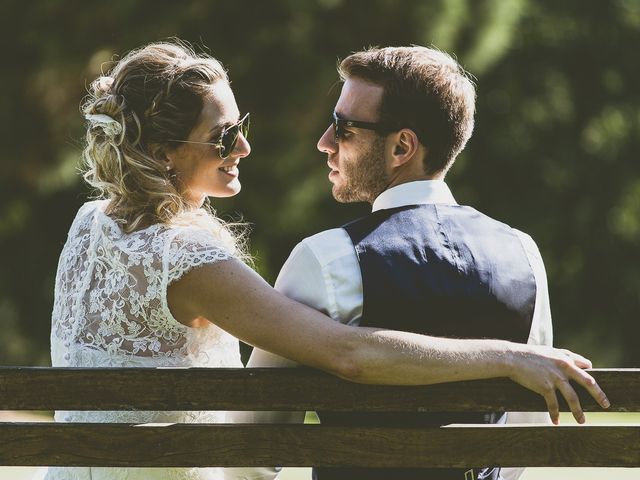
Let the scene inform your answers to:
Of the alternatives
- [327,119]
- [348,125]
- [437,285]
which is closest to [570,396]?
[437,285]

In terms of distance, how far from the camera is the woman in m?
2.24

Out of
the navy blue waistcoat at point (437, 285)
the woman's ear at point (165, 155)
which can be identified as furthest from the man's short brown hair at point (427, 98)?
the woman's ear at point (165, 155)

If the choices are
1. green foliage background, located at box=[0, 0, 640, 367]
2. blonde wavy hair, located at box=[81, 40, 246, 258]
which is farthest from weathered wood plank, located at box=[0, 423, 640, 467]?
green foliage background, located at box=[0, 0, 640, 367]

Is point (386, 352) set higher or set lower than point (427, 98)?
lower

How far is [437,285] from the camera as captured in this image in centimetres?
241

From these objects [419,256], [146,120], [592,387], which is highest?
[146,120]

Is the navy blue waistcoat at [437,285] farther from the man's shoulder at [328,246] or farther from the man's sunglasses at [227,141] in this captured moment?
the man's sunglasses at [227,141]

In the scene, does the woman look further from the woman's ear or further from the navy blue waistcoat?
the navy blue waistcoat

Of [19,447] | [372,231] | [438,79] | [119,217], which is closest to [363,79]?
[438,79]

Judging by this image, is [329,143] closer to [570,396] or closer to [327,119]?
[570,396]

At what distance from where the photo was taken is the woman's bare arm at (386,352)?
223cm

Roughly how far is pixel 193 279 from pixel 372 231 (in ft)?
1.42

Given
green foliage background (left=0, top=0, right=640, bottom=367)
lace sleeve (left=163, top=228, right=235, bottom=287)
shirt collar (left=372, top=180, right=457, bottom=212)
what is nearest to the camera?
lace sleeve (left=163, top=228, right=235, bottom=287)

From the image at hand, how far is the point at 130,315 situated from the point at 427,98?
97cm
